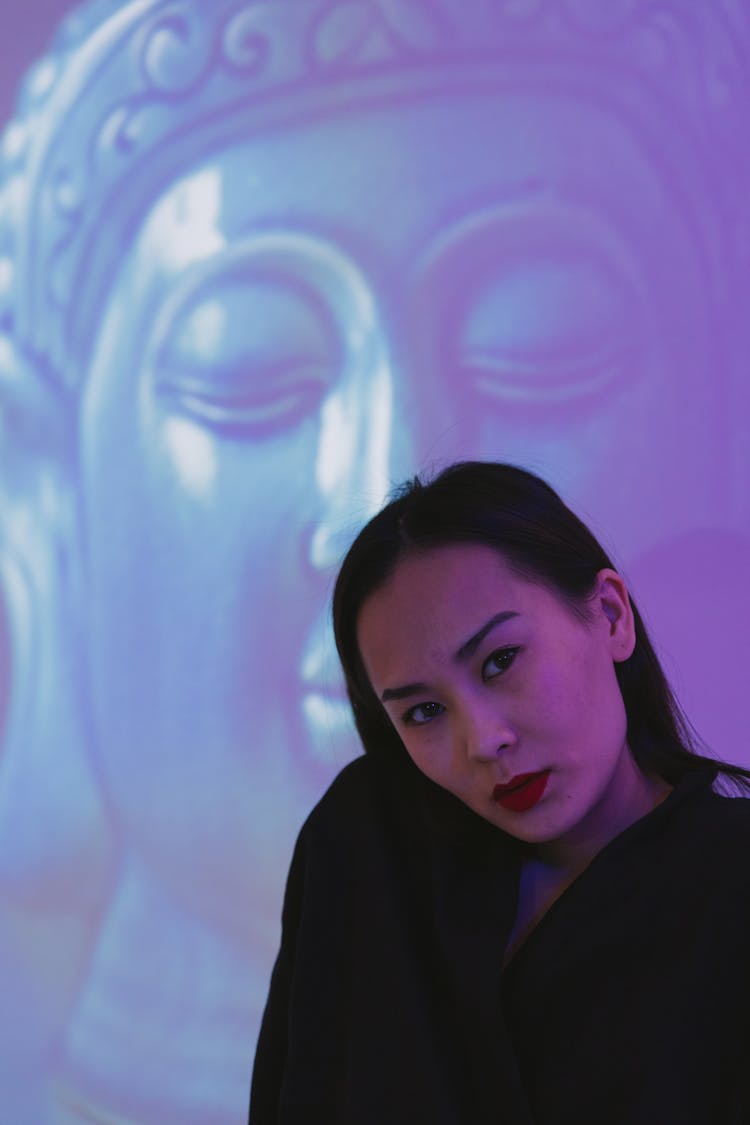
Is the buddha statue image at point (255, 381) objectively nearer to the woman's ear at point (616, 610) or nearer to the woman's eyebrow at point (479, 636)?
the woman's ear at point (616, 610)

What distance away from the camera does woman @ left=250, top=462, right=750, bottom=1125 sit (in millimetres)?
720

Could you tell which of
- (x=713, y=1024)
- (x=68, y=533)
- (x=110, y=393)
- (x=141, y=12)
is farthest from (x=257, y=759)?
(x=141, y=12)

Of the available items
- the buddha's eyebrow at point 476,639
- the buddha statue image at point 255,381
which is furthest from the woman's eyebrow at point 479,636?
the buddha statue image at point 255,381

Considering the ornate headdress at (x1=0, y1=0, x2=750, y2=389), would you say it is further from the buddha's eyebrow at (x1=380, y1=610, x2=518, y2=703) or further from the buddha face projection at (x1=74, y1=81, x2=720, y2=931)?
the buddha's eyebrow at (x1=380, y1=610, x2=518, y2=703)

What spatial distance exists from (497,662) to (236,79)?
0.99m

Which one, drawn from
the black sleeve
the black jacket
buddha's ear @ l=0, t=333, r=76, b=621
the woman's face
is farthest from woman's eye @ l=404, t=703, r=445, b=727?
buddha's ear @ l=0, t=333, r=76, b=621

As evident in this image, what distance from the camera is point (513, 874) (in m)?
0.85

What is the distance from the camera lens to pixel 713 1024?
70 cm

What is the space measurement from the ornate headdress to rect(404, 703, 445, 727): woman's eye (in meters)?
0.83

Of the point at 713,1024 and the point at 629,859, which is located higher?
the point at 629,859

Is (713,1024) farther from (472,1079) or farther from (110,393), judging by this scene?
(110,393)

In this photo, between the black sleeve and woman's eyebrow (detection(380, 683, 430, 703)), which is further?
the black sleeve

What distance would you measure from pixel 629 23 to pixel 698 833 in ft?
3.41

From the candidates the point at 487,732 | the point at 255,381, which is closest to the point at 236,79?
the point at 255,381
